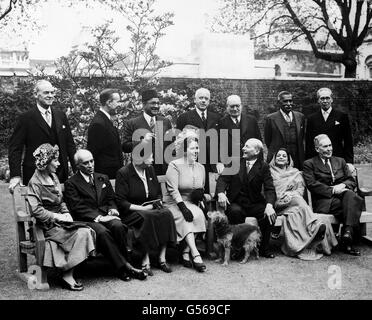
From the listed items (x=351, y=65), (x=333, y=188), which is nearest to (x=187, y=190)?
(x=333, y=188)

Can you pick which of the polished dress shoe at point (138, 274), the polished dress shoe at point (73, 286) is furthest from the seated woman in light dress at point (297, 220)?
the polished dress shoe at point (73, 286)

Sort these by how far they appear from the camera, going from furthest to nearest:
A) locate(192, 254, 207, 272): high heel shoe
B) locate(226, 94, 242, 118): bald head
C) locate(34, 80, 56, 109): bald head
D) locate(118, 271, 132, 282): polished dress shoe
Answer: locate(226, 94, 242, 118): bald head → locate(34, 80, 56, 109): bald head → locate(192, 254, 207, 272): high heel shoe → locate(118, 271, 132, 282): polished dress shoe

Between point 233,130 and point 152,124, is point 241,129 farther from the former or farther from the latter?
point 152,124

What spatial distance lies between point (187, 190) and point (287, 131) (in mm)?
1644

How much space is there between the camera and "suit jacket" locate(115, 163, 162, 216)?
5668mm

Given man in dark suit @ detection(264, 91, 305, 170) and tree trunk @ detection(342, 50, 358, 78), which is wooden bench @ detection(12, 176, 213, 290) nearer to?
man in dark suit @ detection(264, 91, 305, 170)

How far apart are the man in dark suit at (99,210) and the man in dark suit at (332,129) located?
2.77 metres

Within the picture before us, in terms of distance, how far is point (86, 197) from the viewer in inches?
214

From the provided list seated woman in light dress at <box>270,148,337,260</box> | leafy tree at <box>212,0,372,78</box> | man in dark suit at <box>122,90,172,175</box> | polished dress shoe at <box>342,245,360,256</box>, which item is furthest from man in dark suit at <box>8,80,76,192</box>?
leafy tree at <box>212,0,372,78</box>

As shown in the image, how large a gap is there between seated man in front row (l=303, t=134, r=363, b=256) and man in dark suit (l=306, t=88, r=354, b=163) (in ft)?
1.43

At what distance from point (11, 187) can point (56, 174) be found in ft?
2.08

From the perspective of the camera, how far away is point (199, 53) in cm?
1998

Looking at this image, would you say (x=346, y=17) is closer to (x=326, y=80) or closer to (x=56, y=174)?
(x=326, y=80)
